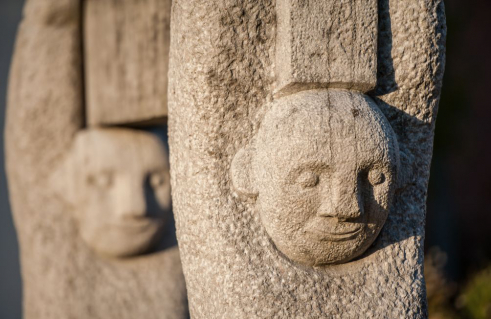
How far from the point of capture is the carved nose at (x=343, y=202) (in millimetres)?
1336

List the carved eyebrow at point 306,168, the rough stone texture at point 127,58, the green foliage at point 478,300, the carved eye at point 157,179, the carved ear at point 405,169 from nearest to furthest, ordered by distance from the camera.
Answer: the carved eyebrow at point 306,168
the carved ear at point 405,169
the rough stone texture at point 127,58
the carved eye at point 157,179
the green foliage at point 478,300

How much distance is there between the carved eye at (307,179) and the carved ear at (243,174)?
0.11 m

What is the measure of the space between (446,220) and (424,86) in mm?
3402

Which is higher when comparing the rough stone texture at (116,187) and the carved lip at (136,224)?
the rough stone texture at (116,187)

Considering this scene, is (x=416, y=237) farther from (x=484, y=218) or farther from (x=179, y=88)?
(x=484, y=218)

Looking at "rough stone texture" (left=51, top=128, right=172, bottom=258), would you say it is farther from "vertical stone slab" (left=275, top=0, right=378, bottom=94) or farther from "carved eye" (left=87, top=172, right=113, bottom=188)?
"vertical stone slab" (left=275, top=0, right=378, bottom=94)

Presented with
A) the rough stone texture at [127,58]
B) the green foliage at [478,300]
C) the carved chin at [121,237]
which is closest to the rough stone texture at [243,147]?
the rough stone texture at [127,58]

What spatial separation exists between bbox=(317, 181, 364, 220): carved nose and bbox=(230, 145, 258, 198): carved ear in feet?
0.49

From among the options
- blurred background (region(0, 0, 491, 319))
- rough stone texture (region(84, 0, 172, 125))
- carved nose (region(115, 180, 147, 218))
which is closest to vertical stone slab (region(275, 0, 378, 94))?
rough stone texture (region(84, 0, 172, 125))

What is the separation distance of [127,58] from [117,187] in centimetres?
44

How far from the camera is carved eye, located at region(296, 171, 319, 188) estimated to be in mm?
1331

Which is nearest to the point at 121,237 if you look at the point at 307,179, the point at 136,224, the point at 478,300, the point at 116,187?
the point at 136,224

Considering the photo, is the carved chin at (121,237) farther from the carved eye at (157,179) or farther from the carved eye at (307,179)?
the carved eye at (307,179)

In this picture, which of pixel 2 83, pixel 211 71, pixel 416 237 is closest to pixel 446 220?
pixel 2 83
